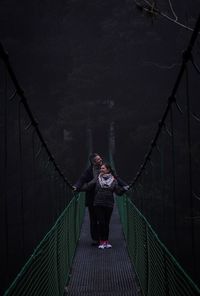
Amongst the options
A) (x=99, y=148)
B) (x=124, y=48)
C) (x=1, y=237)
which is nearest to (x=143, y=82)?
(x=124, y=48)

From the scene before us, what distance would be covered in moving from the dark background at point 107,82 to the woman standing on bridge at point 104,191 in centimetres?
1801

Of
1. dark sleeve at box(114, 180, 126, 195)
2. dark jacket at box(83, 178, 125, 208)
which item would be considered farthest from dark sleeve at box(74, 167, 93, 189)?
dark sleeve at box(114, 180, 126, 195)

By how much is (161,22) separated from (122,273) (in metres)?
27.5

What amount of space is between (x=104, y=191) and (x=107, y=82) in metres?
24.2

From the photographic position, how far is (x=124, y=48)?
3042cm

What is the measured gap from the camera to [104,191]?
19.0 ft

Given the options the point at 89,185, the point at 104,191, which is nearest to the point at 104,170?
the point at 104,191

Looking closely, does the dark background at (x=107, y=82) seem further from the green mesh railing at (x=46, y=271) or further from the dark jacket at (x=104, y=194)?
the green mesh railing at (x=46, y=271)

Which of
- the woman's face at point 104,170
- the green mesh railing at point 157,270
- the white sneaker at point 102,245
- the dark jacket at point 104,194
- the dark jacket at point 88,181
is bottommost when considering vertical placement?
the white sneaker at point 102,245

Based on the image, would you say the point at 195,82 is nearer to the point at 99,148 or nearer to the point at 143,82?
the point at 143,82

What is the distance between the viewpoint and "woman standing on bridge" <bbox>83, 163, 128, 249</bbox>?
5.74m

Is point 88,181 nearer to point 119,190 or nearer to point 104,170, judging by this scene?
point 119,190

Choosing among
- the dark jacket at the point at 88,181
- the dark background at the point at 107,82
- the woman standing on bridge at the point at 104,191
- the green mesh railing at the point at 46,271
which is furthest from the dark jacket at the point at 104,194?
the dark background at the point at 107,82

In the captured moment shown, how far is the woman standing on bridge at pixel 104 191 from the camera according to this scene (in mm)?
5742
